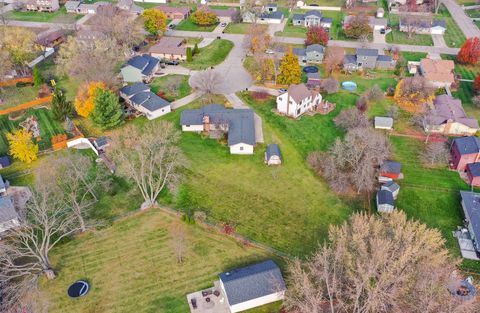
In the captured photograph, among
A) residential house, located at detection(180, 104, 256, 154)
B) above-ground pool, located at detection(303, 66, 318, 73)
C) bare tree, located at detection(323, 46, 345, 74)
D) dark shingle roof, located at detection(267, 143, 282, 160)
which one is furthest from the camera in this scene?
above-ground pool, located at detection(303, 66, 318, 73)

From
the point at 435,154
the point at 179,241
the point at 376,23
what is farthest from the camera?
the point at 376,23

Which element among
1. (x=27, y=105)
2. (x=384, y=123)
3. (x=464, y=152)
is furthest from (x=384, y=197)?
(x=27, y=105)

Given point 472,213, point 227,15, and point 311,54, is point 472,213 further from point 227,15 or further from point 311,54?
point 227,15

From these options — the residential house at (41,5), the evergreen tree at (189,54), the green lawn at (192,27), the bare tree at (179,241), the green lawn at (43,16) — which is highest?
the residential house at (41,5)

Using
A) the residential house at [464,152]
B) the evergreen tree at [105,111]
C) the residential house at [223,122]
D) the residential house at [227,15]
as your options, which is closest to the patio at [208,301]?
the residential house at [223,122]

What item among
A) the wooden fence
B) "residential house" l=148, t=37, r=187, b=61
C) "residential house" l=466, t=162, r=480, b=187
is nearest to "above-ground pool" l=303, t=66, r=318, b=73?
"residential house" l=148, t=37, r=187, b=61

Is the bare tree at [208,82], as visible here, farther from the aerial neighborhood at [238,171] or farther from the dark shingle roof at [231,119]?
the dark shingle roof at [231,119]

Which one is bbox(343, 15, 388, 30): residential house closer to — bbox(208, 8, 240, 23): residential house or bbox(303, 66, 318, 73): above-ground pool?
bbox(303, 66, 318, 73): above-ground pool
